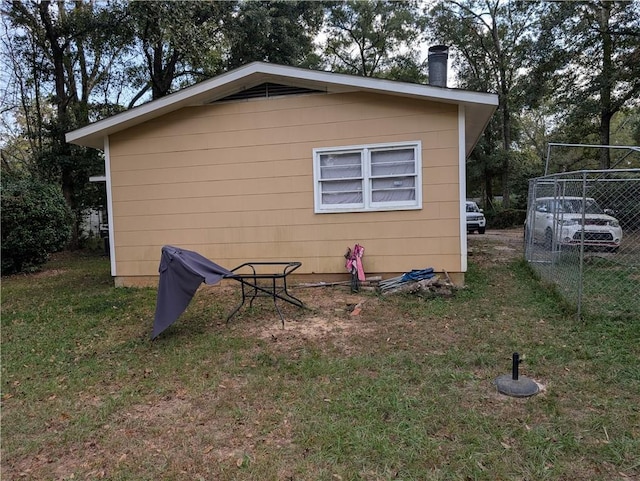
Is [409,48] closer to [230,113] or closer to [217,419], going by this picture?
[230,113]

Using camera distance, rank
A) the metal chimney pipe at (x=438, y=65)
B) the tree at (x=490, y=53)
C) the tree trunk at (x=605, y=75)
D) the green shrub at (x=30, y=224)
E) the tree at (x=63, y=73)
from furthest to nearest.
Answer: the tree at (x=490, y=53)
the tree trunk at (x=605, y=75)
the tree at (x=63, y=73)
the green shrub at (x=30, y=224)
the metal chimney pipe at (x=438, y=65)

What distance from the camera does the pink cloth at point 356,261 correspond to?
6.30 m

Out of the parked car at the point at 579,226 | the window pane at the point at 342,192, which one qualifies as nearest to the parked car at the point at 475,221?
the parked car at the point at 579,226

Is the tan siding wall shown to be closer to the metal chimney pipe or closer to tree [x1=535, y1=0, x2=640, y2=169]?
the metal chimney pipe

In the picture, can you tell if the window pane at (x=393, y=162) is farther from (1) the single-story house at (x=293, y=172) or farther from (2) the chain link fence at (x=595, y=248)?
(2) the chain link fence at (x=595, y=248)

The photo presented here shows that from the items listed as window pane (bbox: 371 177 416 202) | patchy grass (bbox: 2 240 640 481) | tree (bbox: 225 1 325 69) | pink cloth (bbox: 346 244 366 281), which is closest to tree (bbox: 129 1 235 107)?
tree (bbox: 225 1 325 69)

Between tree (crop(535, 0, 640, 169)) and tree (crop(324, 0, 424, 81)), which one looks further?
tree (crop(324, 0, 424, 81))

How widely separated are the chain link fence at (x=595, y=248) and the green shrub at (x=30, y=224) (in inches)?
421

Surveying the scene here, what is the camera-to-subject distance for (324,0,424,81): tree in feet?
78.8

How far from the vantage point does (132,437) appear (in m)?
2.61

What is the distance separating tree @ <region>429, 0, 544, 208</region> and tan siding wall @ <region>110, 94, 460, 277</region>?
18.5 metres

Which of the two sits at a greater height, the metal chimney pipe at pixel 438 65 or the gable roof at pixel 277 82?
the metal chimney pipe at pixel 438 65

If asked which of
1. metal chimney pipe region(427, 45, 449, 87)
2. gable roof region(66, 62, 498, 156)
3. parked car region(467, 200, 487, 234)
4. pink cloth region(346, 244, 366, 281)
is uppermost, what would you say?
metal chimney pipe region(427, 45, 449, 87)

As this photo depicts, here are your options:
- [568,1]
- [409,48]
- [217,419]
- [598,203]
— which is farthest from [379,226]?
[409,48]
